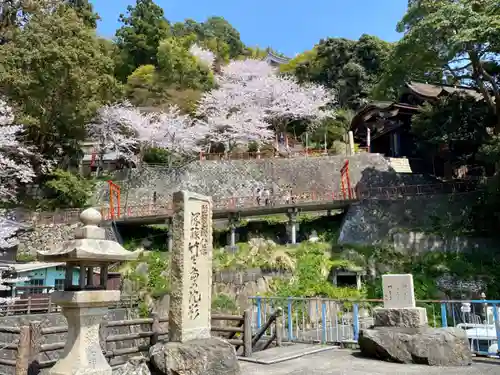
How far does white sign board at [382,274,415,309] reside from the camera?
8.65 m

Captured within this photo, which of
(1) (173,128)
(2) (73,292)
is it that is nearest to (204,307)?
(2) (73,292)

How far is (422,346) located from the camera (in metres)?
7.78

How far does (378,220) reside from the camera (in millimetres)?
23984

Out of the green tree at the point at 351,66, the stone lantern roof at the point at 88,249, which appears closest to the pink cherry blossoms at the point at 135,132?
the green tree at the point at 351,66

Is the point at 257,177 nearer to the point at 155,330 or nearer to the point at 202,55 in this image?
the point at 202,55

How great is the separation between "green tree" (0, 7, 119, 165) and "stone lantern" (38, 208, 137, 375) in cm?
2019

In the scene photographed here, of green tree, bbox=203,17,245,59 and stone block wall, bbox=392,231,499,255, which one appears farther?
green tree, bbox=203,17,245,59

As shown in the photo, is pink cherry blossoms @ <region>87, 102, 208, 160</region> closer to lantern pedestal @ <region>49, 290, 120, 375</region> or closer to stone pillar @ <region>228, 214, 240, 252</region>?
stone pillar @ <region>228, 214, 240, 252</region>

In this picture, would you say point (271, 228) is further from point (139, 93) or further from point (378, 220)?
point (139, 93)

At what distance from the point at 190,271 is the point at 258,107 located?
1209 inches

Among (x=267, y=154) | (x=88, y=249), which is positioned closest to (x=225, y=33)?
(x=267, y=154)

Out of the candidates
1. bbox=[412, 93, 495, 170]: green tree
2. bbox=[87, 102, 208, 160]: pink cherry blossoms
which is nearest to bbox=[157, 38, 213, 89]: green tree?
bbox=[87, 102, 208, 160]: pink cherry blossoms

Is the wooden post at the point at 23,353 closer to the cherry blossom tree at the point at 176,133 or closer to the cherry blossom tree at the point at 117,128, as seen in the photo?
the cherry blossom tree at the point at 176,133

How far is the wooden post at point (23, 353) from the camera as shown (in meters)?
5.73
